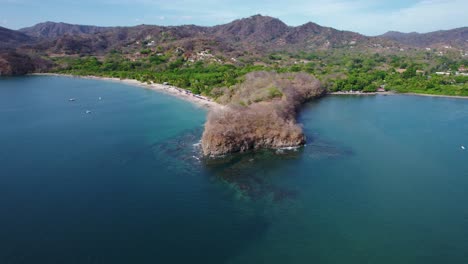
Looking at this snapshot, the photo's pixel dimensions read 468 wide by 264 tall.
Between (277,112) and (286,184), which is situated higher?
(277,112)

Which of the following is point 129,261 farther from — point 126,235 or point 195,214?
point 195,214

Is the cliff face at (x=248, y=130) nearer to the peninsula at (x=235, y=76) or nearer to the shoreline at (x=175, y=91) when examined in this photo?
the peninsula at (x=235, y=76)

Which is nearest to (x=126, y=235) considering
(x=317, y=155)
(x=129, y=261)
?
(x=129, y=261)

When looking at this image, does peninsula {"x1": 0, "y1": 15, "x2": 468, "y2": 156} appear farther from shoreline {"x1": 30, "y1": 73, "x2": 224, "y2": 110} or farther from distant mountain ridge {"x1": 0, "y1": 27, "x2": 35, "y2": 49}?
distant mountain ridge {"x1": 0, "y1": 27, "x2": 35, "y2": 49}

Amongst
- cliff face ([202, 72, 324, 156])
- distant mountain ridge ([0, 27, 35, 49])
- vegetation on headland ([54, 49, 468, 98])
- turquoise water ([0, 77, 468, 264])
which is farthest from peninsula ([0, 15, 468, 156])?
distant mountain ridge ([0, 27, 35, 49])

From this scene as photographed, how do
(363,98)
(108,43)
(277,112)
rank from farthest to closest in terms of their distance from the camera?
1. (108,43)
2. (363,98)
3. (277,112)

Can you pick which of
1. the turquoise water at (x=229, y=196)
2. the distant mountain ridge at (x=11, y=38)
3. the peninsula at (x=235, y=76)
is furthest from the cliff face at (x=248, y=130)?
the distant mountain ridge at (x=11, y=38)

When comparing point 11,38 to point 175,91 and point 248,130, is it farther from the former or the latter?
point 248,130
